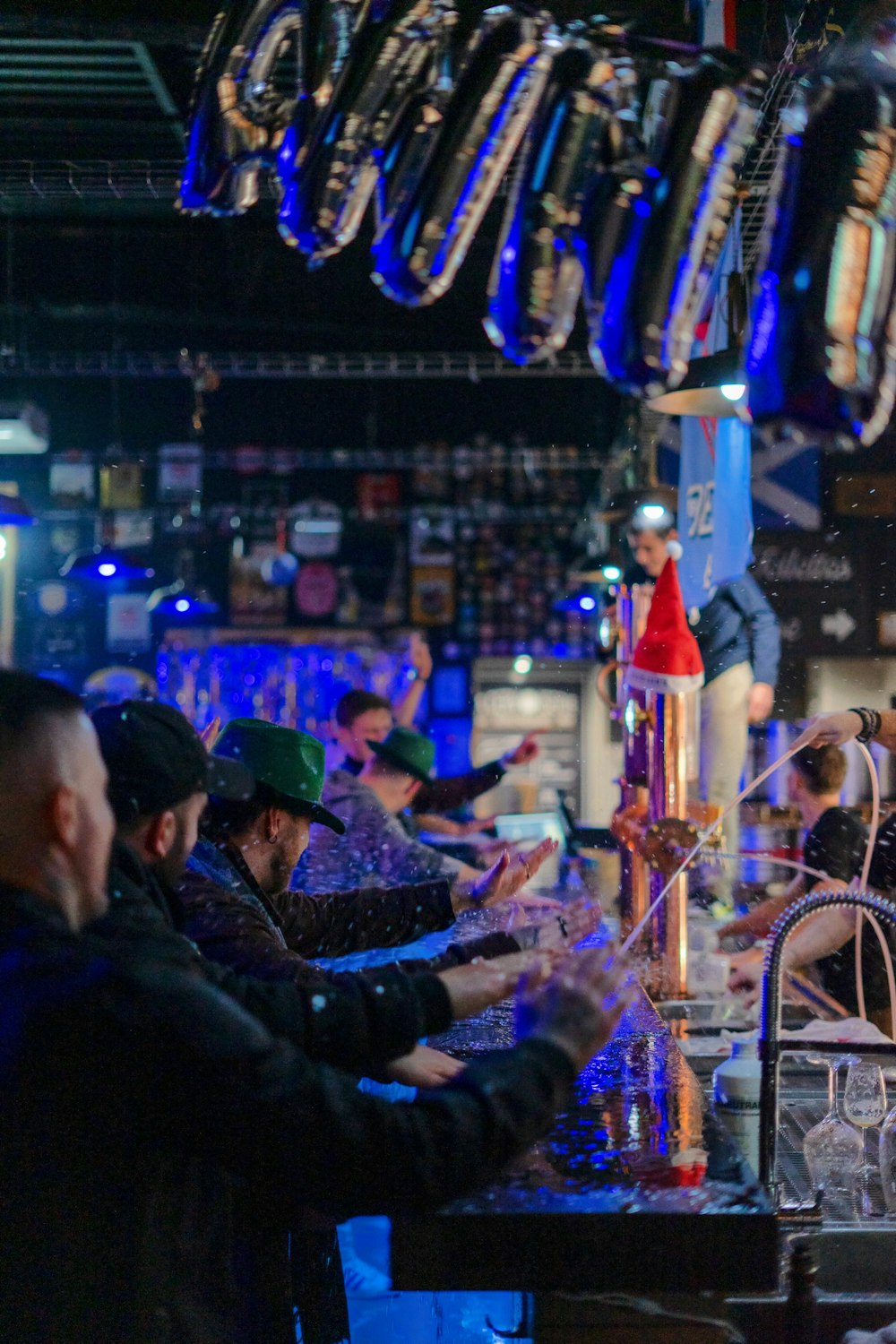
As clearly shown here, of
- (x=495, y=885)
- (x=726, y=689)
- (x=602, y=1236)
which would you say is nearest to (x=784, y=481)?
(x=726, y=689)

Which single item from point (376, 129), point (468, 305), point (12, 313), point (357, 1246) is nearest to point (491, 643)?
point (468, 305)

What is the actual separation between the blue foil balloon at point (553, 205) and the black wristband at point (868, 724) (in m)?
1.38

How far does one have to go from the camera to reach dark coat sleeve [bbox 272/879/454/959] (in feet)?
9.02

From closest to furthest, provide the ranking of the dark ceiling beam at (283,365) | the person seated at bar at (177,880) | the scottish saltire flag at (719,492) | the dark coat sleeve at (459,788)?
the person seated at bar at (177,880) < the scottish saltire flag at (719,492) < the dark coat sleeve at (459,788) < the dark ceiling beam at (283,365)

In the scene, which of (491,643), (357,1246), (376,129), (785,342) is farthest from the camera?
(491,643)

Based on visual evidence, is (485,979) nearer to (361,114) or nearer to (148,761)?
(148,761)

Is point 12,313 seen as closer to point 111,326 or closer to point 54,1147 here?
point 111,326

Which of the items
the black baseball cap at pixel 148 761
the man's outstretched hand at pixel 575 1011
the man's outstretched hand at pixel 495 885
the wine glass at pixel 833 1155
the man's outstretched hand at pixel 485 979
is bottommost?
the wine glass at pixel 833 1155

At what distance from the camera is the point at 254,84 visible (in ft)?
A: 6.13

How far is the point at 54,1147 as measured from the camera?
125 cm

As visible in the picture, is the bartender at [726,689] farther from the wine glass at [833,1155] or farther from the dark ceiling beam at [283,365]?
the wine glass at [833,1155]

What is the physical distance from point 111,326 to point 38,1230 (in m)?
10.00

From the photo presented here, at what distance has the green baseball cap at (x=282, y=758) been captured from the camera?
232 centimetres

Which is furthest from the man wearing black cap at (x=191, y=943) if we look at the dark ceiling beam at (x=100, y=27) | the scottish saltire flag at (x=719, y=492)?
the dark ceiling beam at (x=100, y=27)
